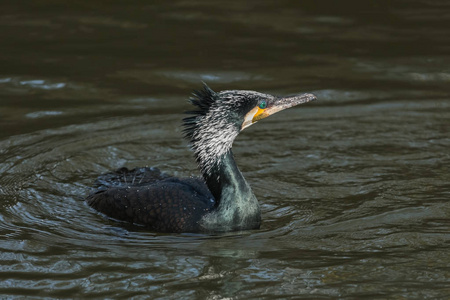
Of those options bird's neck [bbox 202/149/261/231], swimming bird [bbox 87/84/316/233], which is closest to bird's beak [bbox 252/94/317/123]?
swimming bird [bbox 87/84/316/233]

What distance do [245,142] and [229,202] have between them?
9.15 ft

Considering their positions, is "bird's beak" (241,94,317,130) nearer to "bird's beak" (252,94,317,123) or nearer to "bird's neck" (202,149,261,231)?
"bird's beak" (252,94,317,123)

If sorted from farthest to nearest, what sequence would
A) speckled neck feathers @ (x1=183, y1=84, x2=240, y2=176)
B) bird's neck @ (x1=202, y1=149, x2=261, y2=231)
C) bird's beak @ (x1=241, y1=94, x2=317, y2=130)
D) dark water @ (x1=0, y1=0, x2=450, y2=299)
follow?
bird's beak @ (x1=241, y1=94, x2=317, y2=130), bird's neck @ (x1=202, y1=149, x2=261, y2=231), speckled neck feathers @ (x1=183, y1=84, x2=240, y2=176), dark water @ (x1=0, y1=0, x2=450, y2=299)

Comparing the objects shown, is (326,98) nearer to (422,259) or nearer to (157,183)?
(157,183)

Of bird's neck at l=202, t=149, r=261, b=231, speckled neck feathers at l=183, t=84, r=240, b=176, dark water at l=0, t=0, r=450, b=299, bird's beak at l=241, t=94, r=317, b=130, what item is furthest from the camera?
bird's beak at l=241, t=94, r=317, b=130

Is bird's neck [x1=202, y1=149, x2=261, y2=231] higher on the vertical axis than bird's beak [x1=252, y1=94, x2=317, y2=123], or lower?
lower

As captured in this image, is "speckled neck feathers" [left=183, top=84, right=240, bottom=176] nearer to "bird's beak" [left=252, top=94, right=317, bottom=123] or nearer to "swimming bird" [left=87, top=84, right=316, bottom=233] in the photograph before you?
"swimming bird" [left=87, top=84, right=316, bottom=233]

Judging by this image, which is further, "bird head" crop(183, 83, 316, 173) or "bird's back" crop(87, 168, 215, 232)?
"bird's back" crop(87, 168, 215, 232)

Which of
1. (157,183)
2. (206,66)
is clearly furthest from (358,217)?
(206,66)

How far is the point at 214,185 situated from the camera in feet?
26.0

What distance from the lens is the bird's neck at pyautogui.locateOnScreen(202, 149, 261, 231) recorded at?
7828 mm

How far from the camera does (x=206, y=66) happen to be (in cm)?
1318

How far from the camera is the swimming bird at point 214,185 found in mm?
7758

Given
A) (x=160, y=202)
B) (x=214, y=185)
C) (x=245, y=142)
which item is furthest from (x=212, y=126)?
(x=245, y=142)
